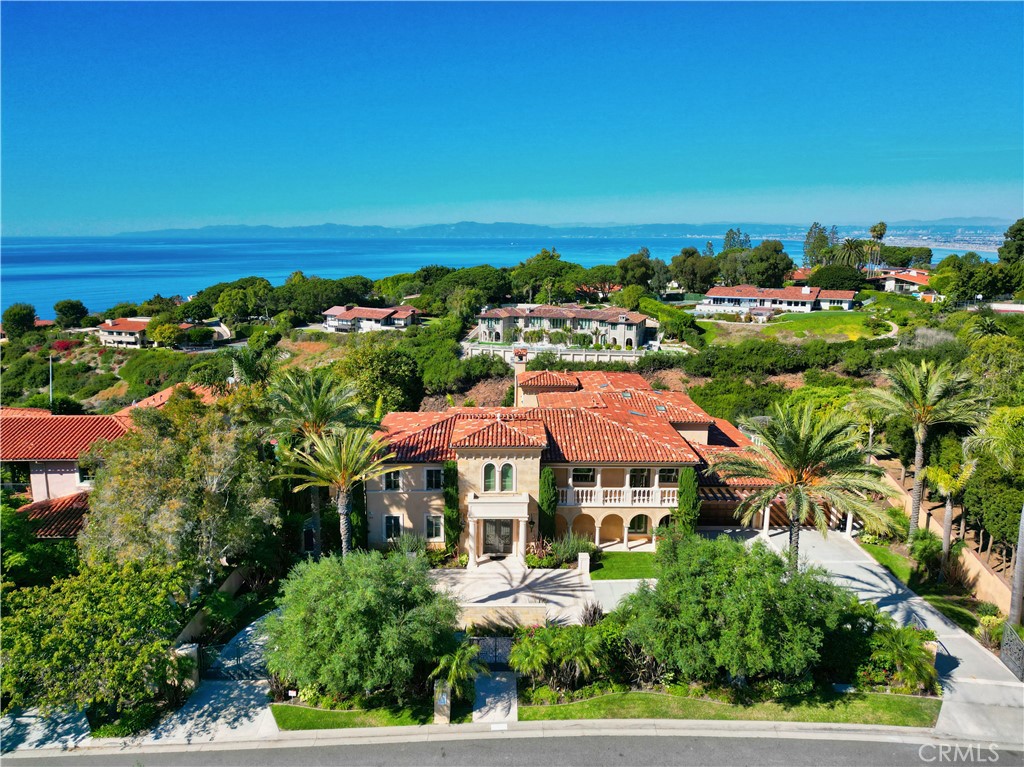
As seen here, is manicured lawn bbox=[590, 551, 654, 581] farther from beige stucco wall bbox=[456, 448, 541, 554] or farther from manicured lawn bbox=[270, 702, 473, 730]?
manicured lawn bbox=[270, 702, 473, 730]

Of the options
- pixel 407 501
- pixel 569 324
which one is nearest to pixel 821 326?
pixel 569 324

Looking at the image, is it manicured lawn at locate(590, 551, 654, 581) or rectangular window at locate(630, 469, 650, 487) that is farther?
rectangular window at locate(630, 469, 650, 487)

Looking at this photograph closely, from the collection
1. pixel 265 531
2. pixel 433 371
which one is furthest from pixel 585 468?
pixel 433 371

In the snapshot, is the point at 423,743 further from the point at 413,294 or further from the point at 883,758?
the point at 413,294

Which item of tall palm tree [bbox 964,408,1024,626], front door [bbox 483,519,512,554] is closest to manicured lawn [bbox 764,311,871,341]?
tall palm tree [bbox 964,408,1024,626]

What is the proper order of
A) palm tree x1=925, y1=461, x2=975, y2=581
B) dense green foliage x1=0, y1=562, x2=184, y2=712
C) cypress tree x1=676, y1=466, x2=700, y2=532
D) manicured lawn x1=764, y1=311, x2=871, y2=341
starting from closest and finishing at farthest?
dense green foliage x1=0, y1=562, x2=184, y2=712 → palm tree x1=925, y1=461, x2=975, y2=581 → cypress tree x1=676, y1=466, x2=700, y2=532 → manicured lawn x1=764, y1=311, x2=871, y2=341

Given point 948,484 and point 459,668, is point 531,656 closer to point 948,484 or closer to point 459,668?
point 459,668
